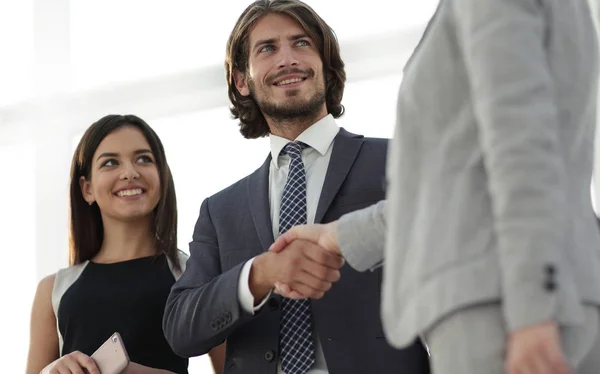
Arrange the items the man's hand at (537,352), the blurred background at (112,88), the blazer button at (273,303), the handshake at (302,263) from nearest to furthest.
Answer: the man's hand at (537,352)
the handshake at (302,263)
the blazer button at (273,303)
the blurred background at (112,88)

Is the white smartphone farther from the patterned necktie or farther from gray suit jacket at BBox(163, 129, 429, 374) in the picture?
the patterned necktie

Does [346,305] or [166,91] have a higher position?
[166,91]

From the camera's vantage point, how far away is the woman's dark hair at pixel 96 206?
2814 mm

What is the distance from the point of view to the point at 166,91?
418cm

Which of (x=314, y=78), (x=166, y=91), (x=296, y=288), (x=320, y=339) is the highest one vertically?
(x=166, y=91)

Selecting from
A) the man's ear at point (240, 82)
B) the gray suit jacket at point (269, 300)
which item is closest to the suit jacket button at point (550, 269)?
the gray suit jacket at point (269, 300)

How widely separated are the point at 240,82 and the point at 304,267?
3.09 ft

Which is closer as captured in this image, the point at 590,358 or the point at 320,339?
the point at 590,358

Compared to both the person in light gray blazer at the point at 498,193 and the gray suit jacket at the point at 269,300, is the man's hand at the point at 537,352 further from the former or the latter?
the gray suit jacket at the point at 269,300

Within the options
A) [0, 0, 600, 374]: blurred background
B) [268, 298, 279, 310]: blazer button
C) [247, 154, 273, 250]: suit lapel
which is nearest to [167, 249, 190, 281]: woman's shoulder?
[247, 154, 273, 250]: suit lapel

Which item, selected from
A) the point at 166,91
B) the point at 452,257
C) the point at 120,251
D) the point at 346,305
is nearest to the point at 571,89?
the point at 452,257

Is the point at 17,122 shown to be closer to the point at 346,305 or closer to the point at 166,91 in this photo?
the point at 166,91

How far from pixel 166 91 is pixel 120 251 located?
1.52 meters

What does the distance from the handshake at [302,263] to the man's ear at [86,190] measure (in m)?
1.11
